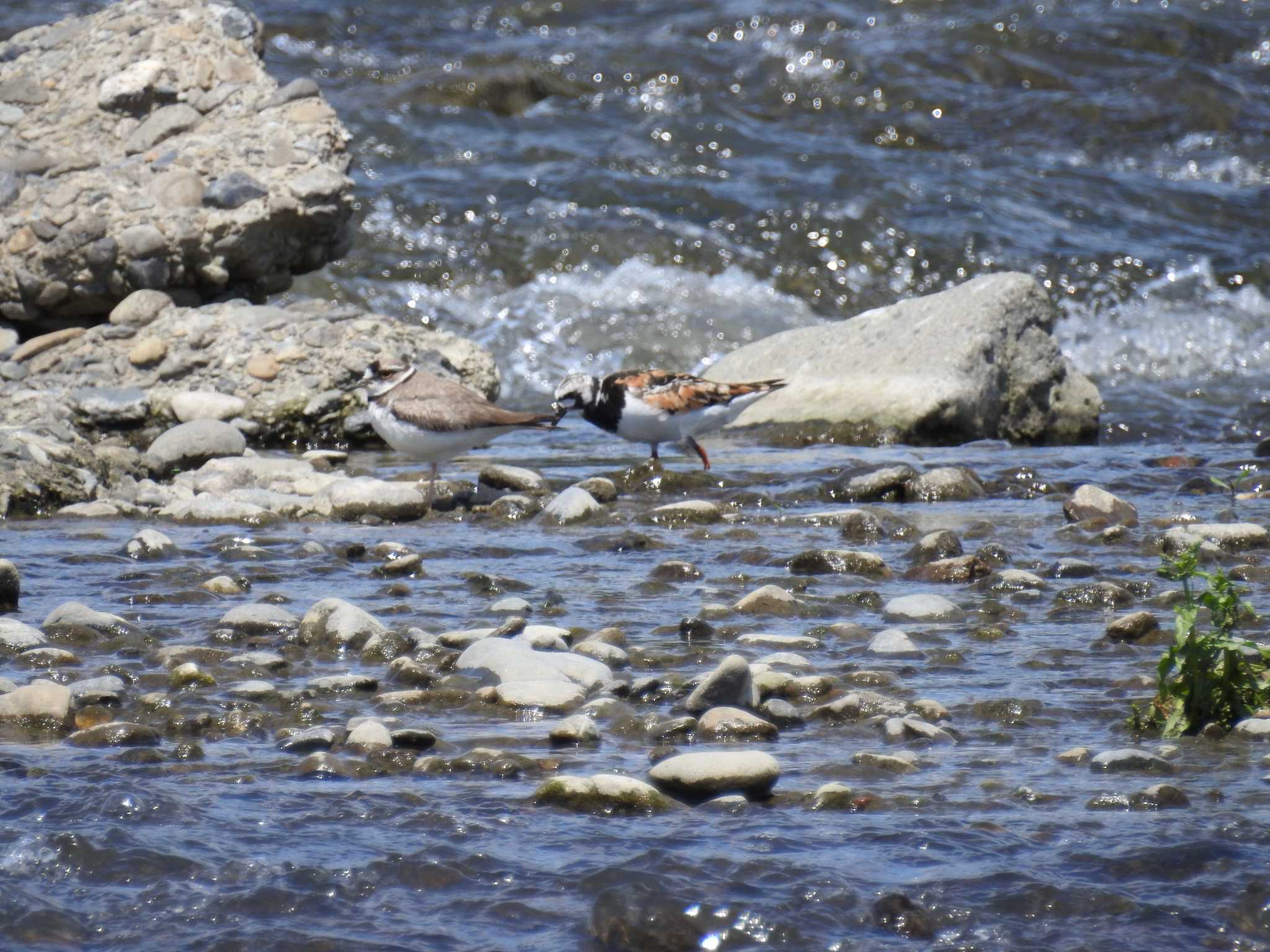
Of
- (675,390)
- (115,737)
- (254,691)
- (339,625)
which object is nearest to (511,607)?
(339,625)

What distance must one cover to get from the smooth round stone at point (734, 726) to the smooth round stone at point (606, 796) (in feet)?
1.60

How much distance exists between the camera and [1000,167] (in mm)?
19922

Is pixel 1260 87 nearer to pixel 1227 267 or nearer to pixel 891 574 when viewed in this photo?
pixel 1227 267

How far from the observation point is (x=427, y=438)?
8094 millimetres

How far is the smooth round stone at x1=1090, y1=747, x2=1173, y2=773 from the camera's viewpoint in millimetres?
3787

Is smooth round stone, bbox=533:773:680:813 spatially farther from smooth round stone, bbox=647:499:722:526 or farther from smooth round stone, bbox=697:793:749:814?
smooth round stone, bbox=647:499:722:526

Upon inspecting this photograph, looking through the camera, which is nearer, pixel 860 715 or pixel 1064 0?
pixel 860 715

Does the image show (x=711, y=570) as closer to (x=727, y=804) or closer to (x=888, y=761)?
(x=888, y=761)

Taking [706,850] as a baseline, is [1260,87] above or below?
above

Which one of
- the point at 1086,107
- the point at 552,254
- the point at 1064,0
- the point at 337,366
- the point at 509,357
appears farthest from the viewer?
the point at 1064,0

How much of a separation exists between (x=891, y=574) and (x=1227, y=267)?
40.0ft

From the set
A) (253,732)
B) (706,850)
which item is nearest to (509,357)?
(253,732)

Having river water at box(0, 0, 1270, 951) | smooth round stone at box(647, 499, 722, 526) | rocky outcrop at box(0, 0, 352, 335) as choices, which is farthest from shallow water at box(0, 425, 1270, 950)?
rocky outcrop at box(0, 0, 352, 335)

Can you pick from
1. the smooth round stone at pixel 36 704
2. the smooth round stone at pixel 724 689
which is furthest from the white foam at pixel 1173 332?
the smooth round stone at pixel 36 704
